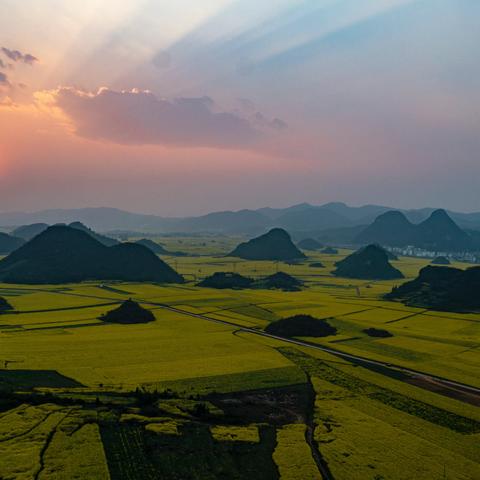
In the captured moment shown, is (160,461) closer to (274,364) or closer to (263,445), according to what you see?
(263,445)

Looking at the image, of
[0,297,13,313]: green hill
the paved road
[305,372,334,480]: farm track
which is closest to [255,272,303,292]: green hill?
the paved road

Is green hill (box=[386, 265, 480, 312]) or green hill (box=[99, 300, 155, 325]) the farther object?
green hill (box=[386, 265, 480, 312])

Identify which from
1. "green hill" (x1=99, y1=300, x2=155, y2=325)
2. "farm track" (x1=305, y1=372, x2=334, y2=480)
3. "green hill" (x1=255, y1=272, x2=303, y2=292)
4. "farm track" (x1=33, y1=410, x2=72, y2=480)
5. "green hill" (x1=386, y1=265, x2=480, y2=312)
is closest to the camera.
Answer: "farm track" (x1=33, y1=410, x2=72, y2=480)

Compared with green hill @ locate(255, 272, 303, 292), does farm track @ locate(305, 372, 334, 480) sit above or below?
below

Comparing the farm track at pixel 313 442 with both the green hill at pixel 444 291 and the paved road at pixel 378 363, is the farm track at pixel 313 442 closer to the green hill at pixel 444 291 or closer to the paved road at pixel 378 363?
the paved road at pixel 378 363

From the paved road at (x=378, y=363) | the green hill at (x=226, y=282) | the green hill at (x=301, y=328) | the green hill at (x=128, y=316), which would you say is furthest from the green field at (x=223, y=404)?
the green hill at (x=226, y=282)

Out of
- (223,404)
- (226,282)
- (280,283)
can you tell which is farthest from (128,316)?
(280,283)

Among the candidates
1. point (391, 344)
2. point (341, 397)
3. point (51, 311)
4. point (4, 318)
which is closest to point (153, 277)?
point (51, 311)

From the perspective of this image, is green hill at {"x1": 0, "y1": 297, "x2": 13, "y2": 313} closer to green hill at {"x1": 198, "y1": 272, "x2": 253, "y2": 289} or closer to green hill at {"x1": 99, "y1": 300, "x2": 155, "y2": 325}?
green hill at {"x1": 99, "y1": 300, "x2": 155, "y2": 325}

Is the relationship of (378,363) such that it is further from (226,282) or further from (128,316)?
(226,282)
